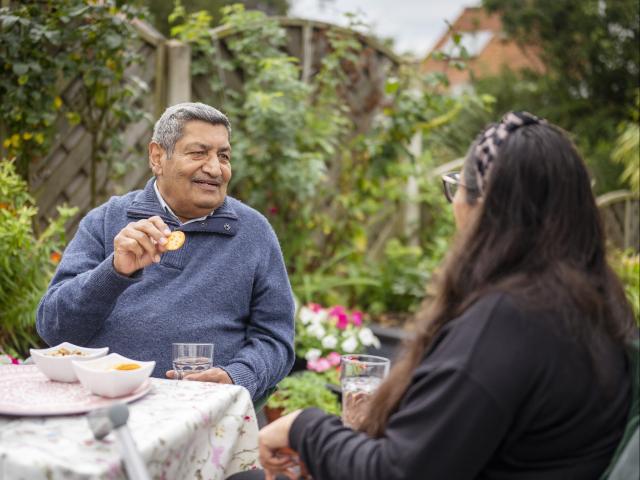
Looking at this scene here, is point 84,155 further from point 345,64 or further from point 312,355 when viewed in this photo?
point 345,64

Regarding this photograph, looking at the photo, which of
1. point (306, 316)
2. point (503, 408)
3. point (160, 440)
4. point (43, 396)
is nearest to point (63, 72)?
point (306, 316)

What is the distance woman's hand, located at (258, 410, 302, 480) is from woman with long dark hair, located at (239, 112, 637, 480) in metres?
0.03

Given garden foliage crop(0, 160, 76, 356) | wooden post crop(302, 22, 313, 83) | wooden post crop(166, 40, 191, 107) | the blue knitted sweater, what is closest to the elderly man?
the blue knitted sweater

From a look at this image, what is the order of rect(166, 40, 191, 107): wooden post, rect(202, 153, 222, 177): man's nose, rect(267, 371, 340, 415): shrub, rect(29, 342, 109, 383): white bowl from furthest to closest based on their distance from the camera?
rect(166, 40, 191, 107): wooden post < rect(267, 371, 340, 415): shrub < rect(202, 153, 222, 177): man's nose < rect(29, 342, 109, 383): white bowl

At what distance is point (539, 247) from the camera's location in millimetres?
1278

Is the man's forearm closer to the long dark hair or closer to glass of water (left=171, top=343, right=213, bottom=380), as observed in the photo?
glass of water (left=171, top=343, right=213, bottom=380)

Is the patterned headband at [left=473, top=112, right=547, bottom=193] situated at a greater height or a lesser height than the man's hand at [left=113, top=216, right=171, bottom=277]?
greater

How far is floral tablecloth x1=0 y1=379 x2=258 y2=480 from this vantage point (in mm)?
1210

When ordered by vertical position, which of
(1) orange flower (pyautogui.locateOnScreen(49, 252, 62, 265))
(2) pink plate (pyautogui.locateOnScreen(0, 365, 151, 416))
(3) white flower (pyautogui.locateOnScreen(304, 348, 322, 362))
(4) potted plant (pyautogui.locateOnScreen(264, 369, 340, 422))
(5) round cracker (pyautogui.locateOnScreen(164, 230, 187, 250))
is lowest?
(4) potted plant (pyautogui.locateOnScreen(264, 369, 340, 422))

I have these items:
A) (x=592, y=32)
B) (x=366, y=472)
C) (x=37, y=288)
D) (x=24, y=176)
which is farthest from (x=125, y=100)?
(x=592, y=32)

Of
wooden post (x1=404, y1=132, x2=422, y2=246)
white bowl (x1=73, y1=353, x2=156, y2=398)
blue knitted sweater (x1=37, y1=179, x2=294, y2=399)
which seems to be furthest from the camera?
wooden post (x1=404, y1=132, x2=422, y2=246)

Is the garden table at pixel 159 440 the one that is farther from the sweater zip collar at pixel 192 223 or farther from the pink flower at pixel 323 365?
the pink flower at pixel 323 365

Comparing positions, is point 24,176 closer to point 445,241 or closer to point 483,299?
point 483,299

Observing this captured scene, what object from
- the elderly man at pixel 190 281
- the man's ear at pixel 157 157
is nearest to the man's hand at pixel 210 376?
the elderly man at pixel 190 281
